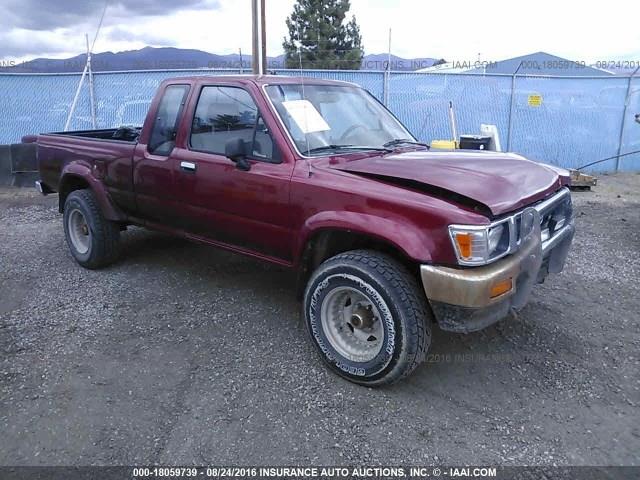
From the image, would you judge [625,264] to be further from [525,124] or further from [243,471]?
[525,124]

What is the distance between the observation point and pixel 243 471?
8.42ft

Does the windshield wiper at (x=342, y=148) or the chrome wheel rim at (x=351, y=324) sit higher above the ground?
the windshield wiper at (x=342, y=148)

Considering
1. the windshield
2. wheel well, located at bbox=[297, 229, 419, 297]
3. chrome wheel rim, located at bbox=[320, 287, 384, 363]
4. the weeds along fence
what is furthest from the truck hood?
the weeds along fence

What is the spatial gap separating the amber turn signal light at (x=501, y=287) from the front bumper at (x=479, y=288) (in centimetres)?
1

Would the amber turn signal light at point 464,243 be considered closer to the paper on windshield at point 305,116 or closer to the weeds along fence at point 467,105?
the paper on windshield at point 305,116

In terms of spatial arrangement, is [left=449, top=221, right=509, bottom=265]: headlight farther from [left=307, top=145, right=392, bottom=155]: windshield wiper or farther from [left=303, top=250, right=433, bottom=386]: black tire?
[left=307, top=145, right=392, bottom=155]: windshield wiper

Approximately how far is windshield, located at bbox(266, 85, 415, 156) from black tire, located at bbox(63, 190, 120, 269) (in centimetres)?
233

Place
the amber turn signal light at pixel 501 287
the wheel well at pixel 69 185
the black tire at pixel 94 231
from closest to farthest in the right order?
1. the amber turn signal light at pixel 501 287
2. the black tire at pixel 94 231
3. the wheel well at pixel 69 185

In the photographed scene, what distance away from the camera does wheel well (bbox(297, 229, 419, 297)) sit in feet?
10.7

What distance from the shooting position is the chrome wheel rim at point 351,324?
10.7ft

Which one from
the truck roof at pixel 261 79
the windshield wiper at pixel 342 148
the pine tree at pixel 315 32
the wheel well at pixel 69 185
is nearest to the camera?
the windshield wiper at pixel 342 148

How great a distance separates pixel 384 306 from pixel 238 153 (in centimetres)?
144

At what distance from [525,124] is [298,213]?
1001 centimetres

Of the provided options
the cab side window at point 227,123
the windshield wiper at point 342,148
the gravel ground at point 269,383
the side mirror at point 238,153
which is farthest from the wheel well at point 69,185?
the windshield wiper at point 342,148
